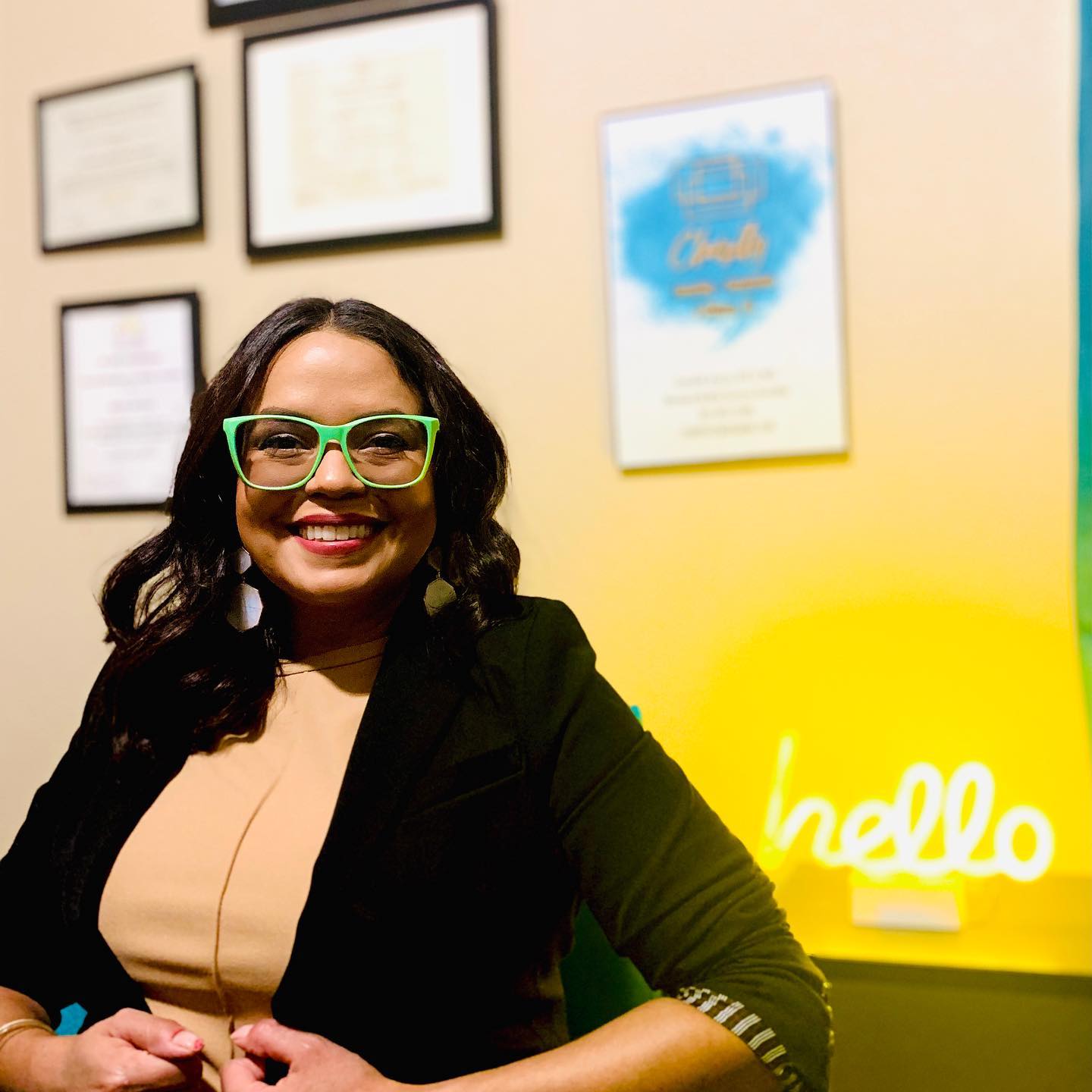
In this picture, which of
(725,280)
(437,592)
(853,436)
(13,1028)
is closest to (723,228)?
(725,280)

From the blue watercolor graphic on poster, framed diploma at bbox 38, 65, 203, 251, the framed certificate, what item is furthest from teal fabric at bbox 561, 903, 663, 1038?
the framed certificate

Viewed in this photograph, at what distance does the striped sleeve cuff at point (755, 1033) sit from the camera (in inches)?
36.3

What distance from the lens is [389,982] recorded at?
101 centimetres

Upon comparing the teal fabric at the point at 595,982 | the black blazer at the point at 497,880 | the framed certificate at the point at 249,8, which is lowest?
the teal fabric at the point at 595,982

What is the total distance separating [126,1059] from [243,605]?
492mm

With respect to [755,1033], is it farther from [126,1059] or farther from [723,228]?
[723,228]

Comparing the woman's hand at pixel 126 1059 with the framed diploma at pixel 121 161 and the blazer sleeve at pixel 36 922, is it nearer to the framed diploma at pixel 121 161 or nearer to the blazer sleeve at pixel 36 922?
the blazer sleeve at pixel 36 922

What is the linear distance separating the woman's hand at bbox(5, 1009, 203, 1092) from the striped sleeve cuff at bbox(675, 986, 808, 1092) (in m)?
0.48

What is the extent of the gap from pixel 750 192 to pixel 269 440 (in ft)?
2.74

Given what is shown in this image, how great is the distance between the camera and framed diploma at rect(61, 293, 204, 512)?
179 cm

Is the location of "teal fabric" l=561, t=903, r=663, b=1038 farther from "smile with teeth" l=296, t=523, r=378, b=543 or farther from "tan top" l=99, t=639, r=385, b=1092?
"smile with teeth" l=296, t=523, r=378, b=543

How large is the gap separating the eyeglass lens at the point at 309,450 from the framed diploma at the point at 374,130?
0.65 meters

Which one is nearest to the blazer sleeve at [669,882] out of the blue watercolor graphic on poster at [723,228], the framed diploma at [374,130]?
the blue watercolor graphic on poster at [723,228]

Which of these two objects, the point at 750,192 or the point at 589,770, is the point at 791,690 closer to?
the point at 589,770
